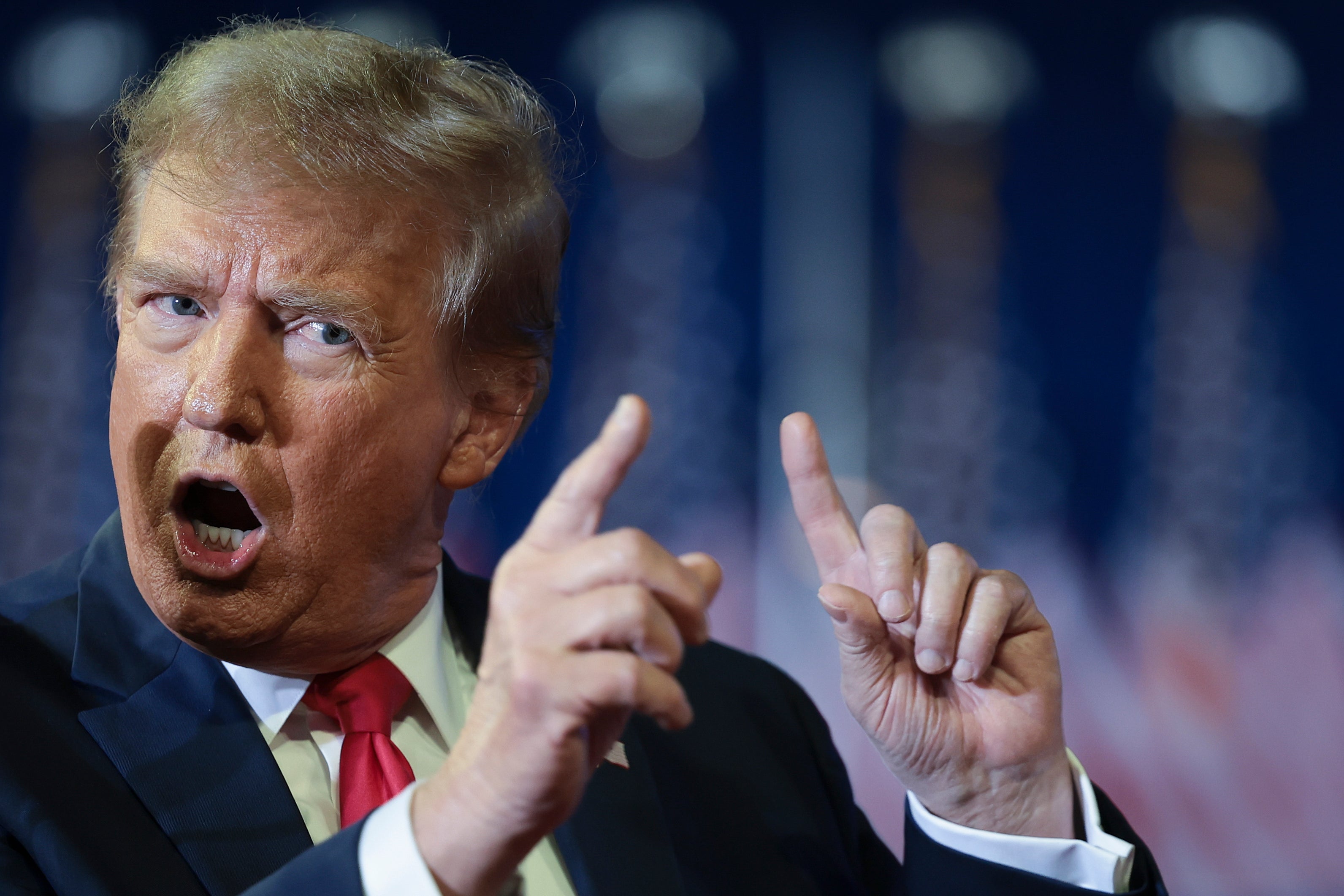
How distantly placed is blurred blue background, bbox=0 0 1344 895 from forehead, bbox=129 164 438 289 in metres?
1.49

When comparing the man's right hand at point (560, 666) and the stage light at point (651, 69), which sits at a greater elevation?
the stage light at point (651, 69)

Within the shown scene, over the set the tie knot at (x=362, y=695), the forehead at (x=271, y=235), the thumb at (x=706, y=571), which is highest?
the forehead at (x=271, y=235)

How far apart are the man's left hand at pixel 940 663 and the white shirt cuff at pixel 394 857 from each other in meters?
0.48

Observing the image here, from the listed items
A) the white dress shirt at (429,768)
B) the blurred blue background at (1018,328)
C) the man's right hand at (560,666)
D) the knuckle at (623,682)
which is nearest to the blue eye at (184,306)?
the white dress shirt at (429,768)

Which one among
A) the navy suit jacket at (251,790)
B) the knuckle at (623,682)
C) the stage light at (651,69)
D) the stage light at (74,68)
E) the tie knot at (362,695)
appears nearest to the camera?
the knuckle at (623,682)

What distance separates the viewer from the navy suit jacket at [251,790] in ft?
3.46

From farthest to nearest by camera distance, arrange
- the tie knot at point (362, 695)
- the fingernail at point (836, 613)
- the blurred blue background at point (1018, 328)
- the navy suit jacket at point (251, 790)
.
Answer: the blurred blue background at point (1018, 328) < the tie knot at point (362, 695) < the fingernail at point (836, 613) < the navy suit jacket at point (251, 790)

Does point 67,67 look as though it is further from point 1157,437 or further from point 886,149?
point 1157,437

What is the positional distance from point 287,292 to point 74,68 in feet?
5.69

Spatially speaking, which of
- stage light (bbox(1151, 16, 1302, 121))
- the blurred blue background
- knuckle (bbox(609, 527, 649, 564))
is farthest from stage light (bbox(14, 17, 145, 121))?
stage light (bbox(1151, 16, 1302, 121))

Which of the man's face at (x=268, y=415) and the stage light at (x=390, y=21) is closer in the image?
the man's face at (x=268, y=415)

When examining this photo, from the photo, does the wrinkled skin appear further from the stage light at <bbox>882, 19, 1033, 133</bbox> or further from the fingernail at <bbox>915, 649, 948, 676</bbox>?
the stage light at <bbox>882, 19, 1033, 133</bbox>

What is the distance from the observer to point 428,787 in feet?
2.88

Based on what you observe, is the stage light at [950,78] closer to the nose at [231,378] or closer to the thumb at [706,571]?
the nose at [231,378]
